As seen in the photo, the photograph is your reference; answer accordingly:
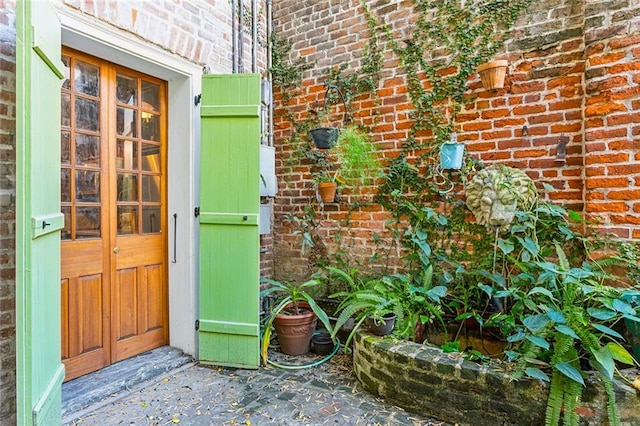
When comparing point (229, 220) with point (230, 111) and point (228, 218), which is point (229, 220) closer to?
point (228, 218)

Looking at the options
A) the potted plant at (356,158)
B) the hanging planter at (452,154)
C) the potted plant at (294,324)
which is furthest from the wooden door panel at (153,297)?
the hanging planter at (452,154)

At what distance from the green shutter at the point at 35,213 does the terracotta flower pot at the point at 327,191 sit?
6.96 feet

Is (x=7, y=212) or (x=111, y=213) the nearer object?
(x=7, y=212)

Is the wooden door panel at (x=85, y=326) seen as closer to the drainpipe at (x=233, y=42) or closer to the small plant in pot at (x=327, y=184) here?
the small plant in pot at (x=327, y=184)

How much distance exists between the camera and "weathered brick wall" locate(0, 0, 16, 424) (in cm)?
192

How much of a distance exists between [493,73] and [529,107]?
367mm

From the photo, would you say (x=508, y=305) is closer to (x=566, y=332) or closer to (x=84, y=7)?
(x=566, y=332)

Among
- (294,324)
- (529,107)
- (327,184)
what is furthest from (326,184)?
(529,107)

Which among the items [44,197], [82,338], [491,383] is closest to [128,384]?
[82,338]

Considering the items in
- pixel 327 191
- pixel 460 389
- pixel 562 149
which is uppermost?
pixel 562 149

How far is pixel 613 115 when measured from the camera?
2320 millimetres

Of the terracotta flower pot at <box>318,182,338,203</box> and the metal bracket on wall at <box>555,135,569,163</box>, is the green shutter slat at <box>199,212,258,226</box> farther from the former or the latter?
the metal bracket on wall at <box>555,135,569,163</box>

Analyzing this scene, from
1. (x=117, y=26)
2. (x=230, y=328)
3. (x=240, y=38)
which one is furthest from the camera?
(x=240, y=38)

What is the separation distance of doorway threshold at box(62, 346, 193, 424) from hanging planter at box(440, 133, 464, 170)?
2574 mm
